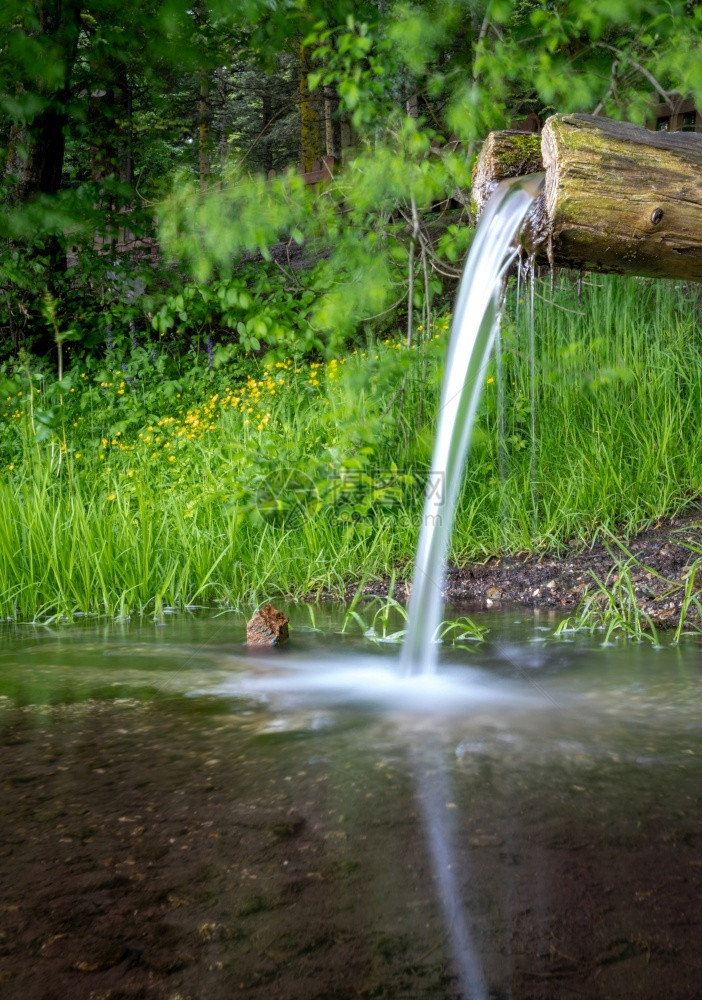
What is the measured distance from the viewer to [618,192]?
2.73 meters

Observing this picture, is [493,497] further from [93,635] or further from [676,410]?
[93,635]

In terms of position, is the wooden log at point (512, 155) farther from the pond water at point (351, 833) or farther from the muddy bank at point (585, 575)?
the pond water at point (351, 833)

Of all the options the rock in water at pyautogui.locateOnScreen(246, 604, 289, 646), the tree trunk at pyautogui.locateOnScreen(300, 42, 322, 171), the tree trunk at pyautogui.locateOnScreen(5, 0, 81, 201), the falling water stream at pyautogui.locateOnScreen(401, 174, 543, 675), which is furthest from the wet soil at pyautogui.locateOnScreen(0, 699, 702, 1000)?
the tree trunk at pyautogui.locateOnScreen(300, 42, 322, 171)

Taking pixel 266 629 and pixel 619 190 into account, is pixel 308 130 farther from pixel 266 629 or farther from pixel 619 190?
pixel 266 629

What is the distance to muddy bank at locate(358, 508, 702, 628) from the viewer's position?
3.55 meters

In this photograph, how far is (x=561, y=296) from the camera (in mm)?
5680

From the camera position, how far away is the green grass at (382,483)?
13.3 ft

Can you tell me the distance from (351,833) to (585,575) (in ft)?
8.35

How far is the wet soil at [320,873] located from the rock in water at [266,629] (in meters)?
1.03

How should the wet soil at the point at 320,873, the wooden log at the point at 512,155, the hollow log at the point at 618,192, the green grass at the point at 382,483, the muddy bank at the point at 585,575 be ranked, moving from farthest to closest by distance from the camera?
the green grass at the point at 382,483 < the muddy bank at the point at 585,575 < the wooden log at the point at 512,155 < the hollow log at the point at 618,192 < the wet soil at the point at 320,873

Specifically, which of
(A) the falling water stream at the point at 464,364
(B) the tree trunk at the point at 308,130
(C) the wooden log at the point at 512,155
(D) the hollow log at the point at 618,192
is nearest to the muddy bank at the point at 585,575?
(A) the falling water stream at the point at 464,364

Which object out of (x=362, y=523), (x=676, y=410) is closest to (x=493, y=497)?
(x=362, y=523)

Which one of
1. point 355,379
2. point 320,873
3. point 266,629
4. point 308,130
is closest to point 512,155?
point 355,379

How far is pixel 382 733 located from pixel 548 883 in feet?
2.55
